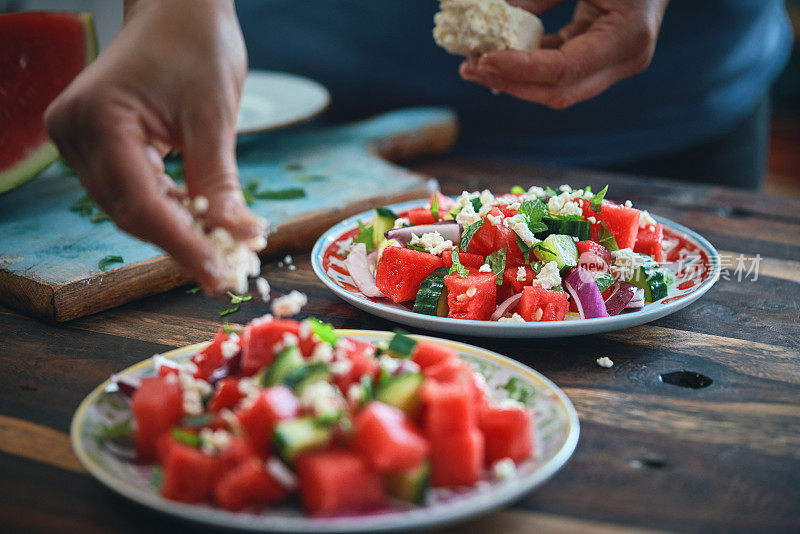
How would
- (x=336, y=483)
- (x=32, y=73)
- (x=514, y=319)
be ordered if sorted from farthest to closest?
(x=32, y=73) < (x=514, y=319) < (x=336, y=483)

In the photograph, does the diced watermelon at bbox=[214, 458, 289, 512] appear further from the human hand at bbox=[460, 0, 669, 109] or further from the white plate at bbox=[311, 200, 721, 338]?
the human hand at bbox=[460, 0, 669, 109]

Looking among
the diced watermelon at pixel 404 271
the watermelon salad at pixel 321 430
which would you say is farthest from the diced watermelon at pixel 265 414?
the diced watermelon at pixel 404 271

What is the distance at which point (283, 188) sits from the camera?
239cm

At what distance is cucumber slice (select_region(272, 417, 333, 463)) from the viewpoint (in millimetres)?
911

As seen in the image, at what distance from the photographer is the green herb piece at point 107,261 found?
5.71 ft

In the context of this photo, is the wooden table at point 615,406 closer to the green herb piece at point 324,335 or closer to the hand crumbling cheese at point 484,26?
the green herb piece at point 324,335

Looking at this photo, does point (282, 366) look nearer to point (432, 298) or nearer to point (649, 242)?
point (432, 298)

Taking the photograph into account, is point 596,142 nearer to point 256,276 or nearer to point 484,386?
point 256,276

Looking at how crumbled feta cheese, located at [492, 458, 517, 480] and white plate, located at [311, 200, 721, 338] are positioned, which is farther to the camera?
white plate, located at [311, 200, 721, 338]

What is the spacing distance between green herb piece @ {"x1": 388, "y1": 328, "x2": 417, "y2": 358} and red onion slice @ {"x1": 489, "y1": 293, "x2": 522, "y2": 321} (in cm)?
36

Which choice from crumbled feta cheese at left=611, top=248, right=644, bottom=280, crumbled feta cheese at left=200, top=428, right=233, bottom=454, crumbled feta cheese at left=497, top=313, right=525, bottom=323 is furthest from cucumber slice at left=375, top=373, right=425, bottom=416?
crumbled feta cheese at left=611, top=248, right=644, bottom=280

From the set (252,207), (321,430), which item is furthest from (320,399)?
(252,207)

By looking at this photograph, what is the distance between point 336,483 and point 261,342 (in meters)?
0.31

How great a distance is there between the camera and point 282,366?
104 cm
